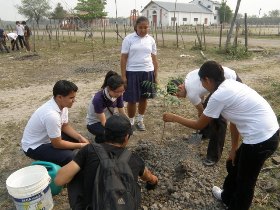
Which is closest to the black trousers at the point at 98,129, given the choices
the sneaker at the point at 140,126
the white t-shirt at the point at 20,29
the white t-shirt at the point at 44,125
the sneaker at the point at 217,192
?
the white t-shirt at the point at 44,125

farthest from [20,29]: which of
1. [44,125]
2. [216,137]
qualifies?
[216,137]

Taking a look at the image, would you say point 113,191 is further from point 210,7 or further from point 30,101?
point 210,7

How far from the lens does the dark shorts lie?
4590mm

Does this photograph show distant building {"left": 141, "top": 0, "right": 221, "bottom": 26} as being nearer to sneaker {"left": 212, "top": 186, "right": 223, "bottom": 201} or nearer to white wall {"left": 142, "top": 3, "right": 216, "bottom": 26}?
white wall {"left": 142, "top": 3, "right": 216, "bottom": 26}

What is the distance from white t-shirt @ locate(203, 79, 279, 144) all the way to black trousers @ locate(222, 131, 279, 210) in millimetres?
61

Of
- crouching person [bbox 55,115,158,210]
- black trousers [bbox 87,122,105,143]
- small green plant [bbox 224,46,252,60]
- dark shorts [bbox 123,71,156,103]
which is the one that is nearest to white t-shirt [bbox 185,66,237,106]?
dark shorts [bbox 123,71,156,103]

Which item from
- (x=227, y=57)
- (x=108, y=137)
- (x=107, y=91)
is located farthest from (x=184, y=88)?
(x=227, y=57)

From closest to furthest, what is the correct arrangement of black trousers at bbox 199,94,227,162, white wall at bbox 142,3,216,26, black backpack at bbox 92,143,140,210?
1. black backpack at bbox 92,143,140,210
2. black trousers at bbox 199,94,227,162
3. white wall at bbox 142,3,216,26

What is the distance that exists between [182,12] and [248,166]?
182 feet

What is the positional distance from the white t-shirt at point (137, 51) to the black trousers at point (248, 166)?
2.34 meters

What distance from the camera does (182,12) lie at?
179ft

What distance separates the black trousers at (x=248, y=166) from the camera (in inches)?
95.0

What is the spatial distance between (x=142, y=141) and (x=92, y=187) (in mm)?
2388

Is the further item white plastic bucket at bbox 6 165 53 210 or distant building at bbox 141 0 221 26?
distant building at bbox 141 0 221 26
